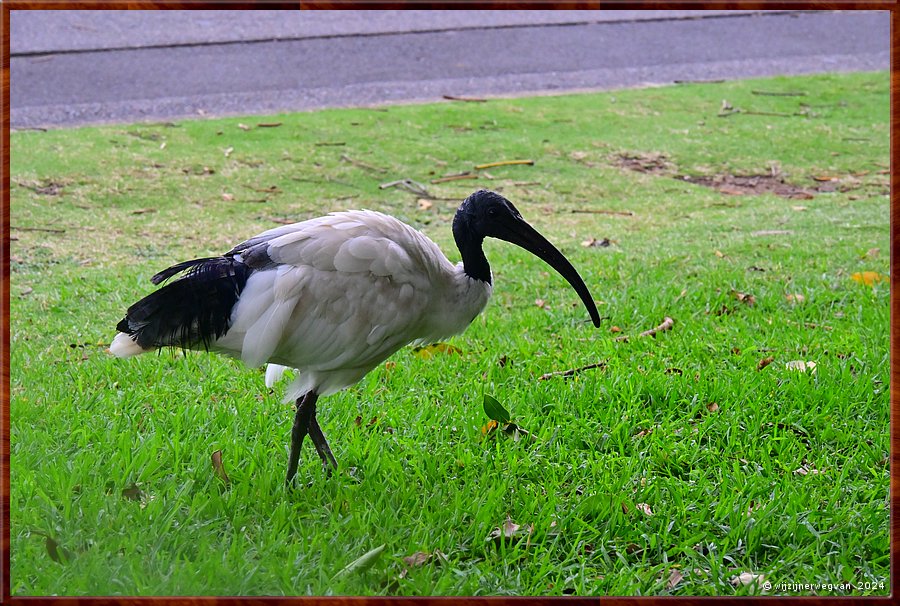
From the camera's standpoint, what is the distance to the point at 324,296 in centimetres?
313

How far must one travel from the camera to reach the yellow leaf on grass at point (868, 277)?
538 centimetres

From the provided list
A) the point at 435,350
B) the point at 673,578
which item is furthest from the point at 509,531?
the point at 435,350

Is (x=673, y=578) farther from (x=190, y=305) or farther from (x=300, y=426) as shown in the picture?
(x=190, y=305)

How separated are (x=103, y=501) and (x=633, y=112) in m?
7.52

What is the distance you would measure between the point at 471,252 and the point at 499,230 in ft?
0.47

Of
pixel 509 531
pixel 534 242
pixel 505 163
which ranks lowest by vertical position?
pixel 509 531

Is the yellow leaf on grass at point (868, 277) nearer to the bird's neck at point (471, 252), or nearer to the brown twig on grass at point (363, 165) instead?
the bird's neck at point (471, 252)

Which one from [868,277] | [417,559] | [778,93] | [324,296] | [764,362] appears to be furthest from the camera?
[778,93]

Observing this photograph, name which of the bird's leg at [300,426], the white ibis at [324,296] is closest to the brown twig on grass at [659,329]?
the white ibis at [324,296]

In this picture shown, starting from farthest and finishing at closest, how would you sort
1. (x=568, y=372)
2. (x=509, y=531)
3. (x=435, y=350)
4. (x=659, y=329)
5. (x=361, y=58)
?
(x=361, y=58)
(x=659, y=329)
(x=435, y=350)
(x=568, y=372)
(x=509, y=531)

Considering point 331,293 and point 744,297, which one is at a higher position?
point 331,293

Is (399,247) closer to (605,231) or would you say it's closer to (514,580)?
(514,580)

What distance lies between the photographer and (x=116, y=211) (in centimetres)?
648

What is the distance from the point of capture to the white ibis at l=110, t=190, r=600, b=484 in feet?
10.00
